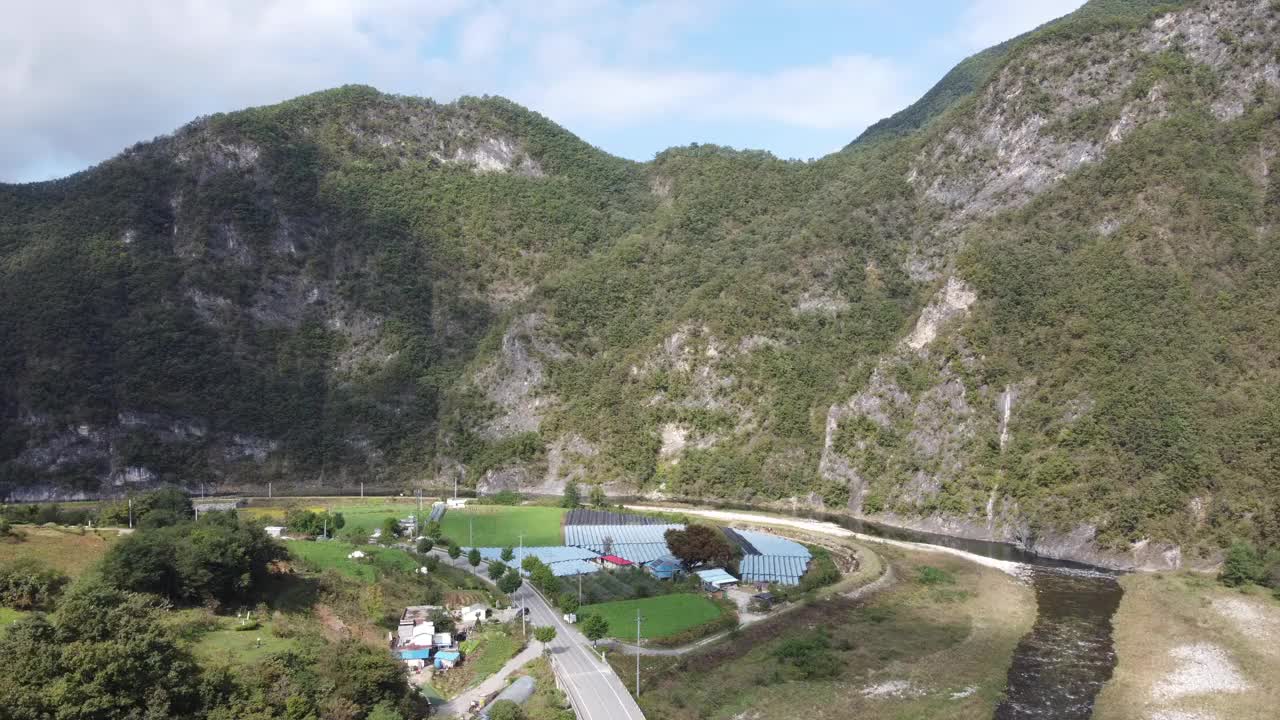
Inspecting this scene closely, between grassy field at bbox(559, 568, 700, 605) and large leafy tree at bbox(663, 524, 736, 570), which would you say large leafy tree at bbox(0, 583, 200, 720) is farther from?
large leafy tree at bbox(663, 524, 736, 570)

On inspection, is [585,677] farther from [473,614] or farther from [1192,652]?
Result: [1192,652]

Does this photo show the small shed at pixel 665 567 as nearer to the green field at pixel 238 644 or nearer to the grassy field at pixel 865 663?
the grassy field at pixel 865 663

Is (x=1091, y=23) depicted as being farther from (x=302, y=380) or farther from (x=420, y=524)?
(x=302, y=380)

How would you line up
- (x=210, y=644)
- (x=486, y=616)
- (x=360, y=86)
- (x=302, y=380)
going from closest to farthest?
(x=210, y=644), (x=486, y=616), (x=302, y=380), (x=360, y=86)

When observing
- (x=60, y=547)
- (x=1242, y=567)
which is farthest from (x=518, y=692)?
(x=1242, y=567)

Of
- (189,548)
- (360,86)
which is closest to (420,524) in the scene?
(189,548)

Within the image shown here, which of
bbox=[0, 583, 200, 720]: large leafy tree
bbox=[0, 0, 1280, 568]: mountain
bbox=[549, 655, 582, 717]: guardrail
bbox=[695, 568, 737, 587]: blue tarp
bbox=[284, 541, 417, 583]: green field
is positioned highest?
bbox=[0, 0, 1280, 568]: mountain

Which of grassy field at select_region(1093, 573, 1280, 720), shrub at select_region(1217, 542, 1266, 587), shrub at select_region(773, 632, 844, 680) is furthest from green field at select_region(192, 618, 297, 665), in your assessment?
shrub at select_region(1217, 542, 1266, 587)
